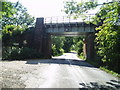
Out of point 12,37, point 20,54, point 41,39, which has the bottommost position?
point 20,54

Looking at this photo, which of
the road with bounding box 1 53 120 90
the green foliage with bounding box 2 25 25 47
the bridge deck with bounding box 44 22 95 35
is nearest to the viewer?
the road with bounding box 1 53 120 90

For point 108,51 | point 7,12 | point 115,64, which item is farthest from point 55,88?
point 115,64

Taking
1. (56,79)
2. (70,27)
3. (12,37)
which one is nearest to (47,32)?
(70,27)

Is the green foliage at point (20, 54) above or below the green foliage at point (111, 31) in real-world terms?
below

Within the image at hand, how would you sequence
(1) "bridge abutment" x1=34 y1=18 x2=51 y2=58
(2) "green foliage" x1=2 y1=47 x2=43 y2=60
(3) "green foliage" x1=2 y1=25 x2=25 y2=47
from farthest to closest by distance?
(1) "bridge abutment" x1=34 y1=18 x2=51 y2=58
(3) "green foliage" x1=2 y1=25 x2=25 y2=47
(2) "green foliage" x1=2 y1=47 x2=43 y2=60

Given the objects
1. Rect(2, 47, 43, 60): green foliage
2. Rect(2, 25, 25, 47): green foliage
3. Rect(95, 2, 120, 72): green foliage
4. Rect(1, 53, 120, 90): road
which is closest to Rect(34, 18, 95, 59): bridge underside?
Rect(2, 47, 43, 60): green foliage

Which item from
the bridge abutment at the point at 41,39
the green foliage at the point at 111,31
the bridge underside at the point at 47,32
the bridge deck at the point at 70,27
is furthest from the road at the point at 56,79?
the bridge abutment at the point at 41,39

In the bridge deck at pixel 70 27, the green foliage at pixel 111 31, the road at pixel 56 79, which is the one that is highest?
the bridge deck at pixel 70 27

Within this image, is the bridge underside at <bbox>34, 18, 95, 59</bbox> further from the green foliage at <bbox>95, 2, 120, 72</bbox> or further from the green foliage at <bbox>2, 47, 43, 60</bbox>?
the green foliage at <bbox>95, 2, 120, 72</bbox>

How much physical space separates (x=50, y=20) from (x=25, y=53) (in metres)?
10.5

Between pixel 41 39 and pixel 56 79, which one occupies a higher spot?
pixel 41 39

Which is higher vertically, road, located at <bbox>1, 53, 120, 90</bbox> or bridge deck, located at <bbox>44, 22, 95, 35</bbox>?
bridge deck, located at <bbox>44, 22, 95, 35</bbox>

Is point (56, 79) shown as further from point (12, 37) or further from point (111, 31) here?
point (12, 37)

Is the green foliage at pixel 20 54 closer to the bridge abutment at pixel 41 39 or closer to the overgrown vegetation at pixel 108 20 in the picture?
the bridge abutment at pixel 41 39
